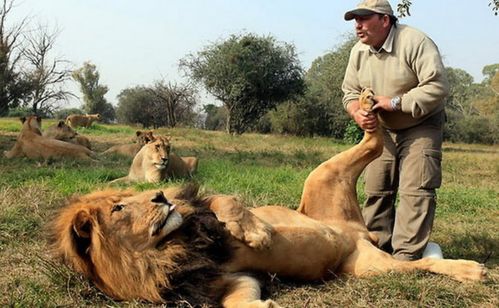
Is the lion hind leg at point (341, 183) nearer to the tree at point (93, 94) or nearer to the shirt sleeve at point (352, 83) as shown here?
the shirt sleeve at point (352, 83)

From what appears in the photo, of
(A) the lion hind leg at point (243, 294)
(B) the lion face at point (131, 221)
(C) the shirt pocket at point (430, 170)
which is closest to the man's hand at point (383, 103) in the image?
(C) the shirt pocket at point (430, 170)

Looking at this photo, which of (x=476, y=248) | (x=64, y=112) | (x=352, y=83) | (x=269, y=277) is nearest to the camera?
(x=269, y=277)

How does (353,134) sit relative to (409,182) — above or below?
below

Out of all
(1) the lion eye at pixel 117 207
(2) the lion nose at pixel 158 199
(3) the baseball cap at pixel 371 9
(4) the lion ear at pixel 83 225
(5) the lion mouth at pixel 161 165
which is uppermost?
(3) the baseball cap at pixel 371 9

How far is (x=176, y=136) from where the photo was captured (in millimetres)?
21781

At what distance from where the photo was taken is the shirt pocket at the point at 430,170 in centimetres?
401

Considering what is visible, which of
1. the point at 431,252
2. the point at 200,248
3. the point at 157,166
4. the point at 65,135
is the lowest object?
the point at 431,252

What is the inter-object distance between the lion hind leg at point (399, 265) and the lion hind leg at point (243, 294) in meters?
0.77

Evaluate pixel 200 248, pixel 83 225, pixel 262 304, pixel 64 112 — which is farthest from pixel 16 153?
pixel 64 112

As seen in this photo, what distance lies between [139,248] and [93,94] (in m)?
61.3

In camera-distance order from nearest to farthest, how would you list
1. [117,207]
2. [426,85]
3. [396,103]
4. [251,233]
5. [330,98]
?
[117,207] < [251,233] < [426,85] < [396,103] < [330,98]

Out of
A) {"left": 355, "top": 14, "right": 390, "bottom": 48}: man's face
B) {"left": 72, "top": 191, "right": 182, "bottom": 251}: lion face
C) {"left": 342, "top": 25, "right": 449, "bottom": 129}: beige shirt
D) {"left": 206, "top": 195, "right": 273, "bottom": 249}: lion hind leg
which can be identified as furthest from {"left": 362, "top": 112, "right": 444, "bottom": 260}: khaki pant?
{"left": 72, "top": 191, "right": 182, "bottom": 251}: lion face

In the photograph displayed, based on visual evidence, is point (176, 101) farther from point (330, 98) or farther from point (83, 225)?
point (83, 225)

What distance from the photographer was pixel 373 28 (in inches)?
164
